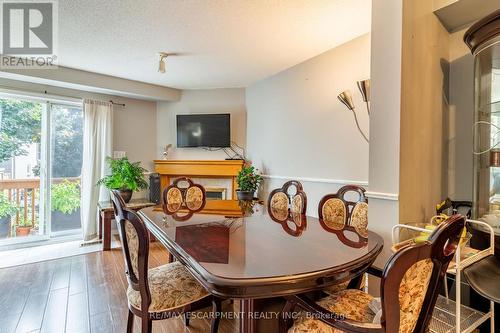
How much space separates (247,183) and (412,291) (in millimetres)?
3163

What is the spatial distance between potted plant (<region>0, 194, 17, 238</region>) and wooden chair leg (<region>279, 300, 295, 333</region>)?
13.9 ft

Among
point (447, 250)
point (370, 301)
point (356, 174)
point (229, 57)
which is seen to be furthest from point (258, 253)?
Answer: point (229, 57)

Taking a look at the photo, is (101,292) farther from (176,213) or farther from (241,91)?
(241,91)

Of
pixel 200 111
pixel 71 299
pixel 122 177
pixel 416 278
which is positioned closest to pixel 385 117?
pixel 416 278

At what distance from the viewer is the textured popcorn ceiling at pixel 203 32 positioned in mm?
2113

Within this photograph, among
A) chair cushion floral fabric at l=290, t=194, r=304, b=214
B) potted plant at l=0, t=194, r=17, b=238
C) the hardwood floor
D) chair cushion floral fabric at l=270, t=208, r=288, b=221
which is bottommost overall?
the hardwood floor

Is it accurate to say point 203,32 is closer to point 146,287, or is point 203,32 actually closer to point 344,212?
point 344,212

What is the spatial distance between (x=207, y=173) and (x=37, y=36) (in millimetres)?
2723

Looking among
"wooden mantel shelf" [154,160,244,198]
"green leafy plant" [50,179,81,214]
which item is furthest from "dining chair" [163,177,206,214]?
"green leafy plant" [50,179,81,214]

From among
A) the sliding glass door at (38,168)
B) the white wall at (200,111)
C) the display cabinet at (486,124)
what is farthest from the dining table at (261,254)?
the sliding glass door at (38,168)

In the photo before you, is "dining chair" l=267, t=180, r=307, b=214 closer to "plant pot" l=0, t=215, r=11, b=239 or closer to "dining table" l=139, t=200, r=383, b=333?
"dining table" l=139, t=200, r=383, b=333

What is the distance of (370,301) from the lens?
4.10 ft

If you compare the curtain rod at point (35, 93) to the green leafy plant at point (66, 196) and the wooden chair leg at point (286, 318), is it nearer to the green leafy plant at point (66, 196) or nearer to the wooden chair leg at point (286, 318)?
the green leafy plant at point (66, 196)

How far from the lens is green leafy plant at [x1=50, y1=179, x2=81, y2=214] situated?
3.89 m
